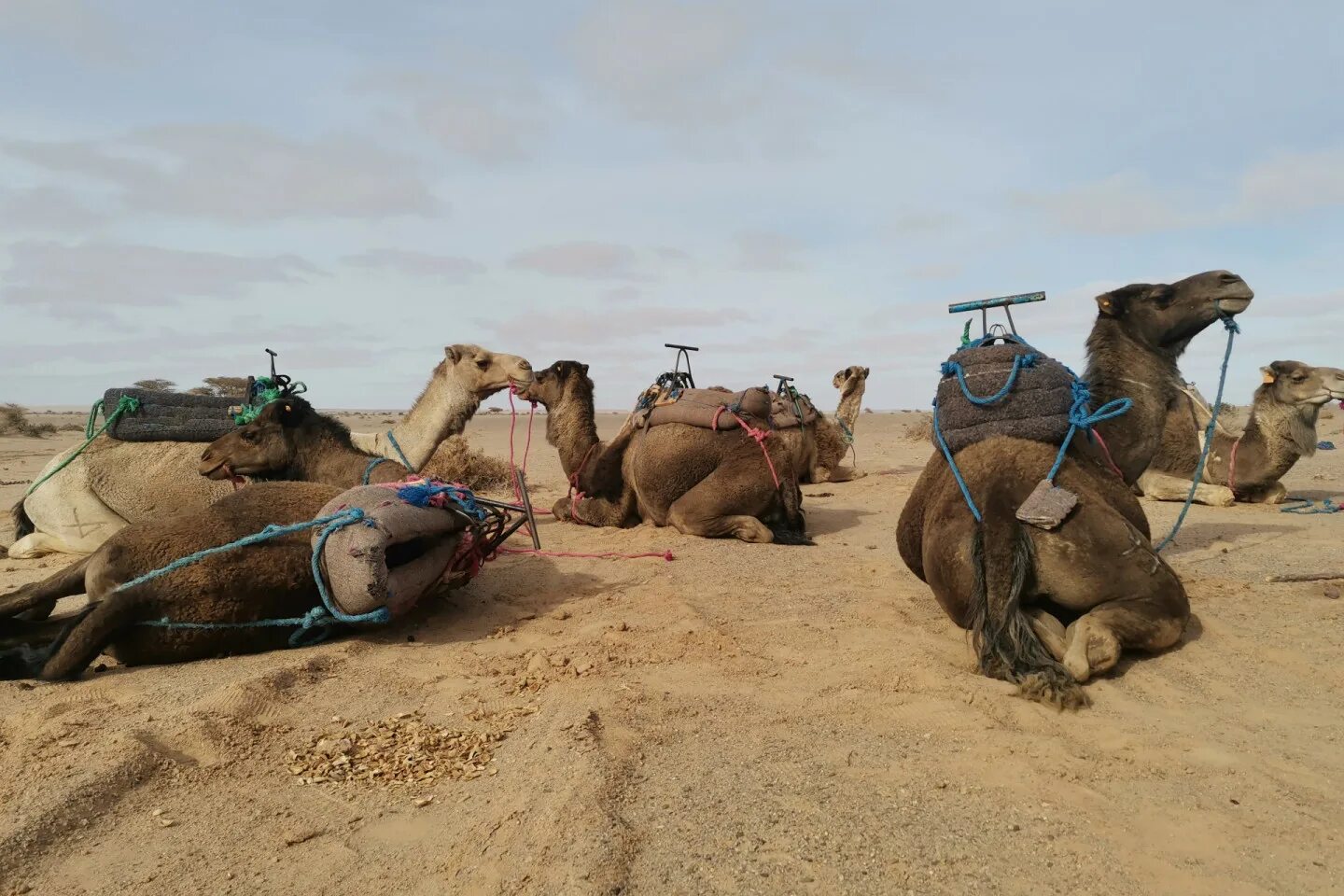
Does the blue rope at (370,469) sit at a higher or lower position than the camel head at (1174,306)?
lower

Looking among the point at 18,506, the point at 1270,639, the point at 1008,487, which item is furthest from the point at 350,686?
the point at 18,506

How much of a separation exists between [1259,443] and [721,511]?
251 inches

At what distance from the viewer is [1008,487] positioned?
4.09 m

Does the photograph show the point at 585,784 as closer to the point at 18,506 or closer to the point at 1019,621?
the point at 1019,621

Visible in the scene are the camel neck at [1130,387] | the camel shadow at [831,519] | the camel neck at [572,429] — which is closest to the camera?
the camel neck at [1130,387]

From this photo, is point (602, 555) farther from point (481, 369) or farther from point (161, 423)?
point (161, 423)

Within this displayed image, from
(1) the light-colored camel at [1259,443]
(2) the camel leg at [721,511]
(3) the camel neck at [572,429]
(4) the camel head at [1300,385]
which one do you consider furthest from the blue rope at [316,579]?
(4) the camel head at [1300,385]

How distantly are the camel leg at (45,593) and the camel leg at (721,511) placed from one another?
4.65 m

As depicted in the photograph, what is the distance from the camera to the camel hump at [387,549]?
13.4 feet

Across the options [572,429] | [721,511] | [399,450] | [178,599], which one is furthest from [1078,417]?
[399,450]

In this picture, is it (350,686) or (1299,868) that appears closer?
(1299,868)

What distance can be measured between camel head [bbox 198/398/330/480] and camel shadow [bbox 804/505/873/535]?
4634 mm

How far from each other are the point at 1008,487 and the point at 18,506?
301 inches

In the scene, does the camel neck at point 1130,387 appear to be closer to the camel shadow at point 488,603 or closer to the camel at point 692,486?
the camel at point 692,486
